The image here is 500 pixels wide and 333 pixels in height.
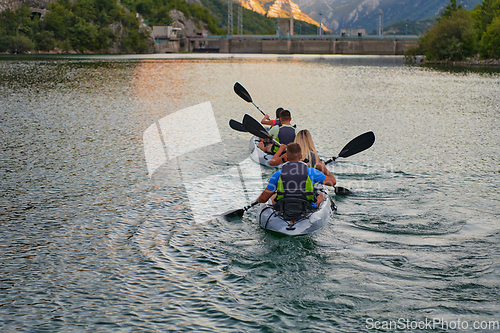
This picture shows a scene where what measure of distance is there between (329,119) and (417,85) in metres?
26.4

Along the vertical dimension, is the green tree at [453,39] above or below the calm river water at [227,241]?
above

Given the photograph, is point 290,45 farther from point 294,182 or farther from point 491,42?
point 294,182

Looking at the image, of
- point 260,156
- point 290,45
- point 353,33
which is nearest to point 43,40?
point 290,45

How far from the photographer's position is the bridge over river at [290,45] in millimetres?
167625

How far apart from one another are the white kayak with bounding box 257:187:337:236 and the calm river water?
7.5 inches

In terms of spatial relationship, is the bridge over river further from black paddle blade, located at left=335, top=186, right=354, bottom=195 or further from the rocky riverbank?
black paddle blade, located at left=335, top=186, right=354, bottom=195

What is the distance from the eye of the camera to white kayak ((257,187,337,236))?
32.6 ft

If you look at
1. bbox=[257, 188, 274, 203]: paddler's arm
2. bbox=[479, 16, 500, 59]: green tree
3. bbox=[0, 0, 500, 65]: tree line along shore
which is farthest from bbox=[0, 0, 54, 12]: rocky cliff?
bbox=[257, 188, 274, 203]: paddler's arm

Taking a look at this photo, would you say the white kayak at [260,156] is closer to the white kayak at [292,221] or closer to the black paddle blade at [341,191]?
the black paddle blade at [341,191]

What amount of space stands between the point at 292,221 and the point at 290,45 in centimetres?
17516

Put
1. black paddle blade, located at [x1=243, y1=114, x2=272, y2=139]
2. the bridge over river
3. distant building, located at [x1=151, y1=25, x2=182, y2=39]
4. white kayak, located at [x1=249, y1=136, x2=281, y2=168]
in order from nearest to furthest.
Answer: black paddle blade, located at [x1=243, y1=114, x2=272, y2=139]
white kayak, located at [x1=249, y1=136, x2=281, y2=168]
the bridge over river
distant building, located at [x1=151, y1=25, x2=182, y2=39]

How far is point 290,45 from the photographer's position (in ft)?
587

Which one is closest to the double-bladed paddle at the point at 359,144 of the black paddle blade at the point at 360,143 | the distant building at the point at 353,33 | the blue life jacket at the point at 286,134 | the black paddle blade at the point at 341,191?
the black paddle blade at the point at 360,143

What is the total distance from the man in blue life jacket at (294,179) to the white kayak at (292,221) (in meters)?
0.30
